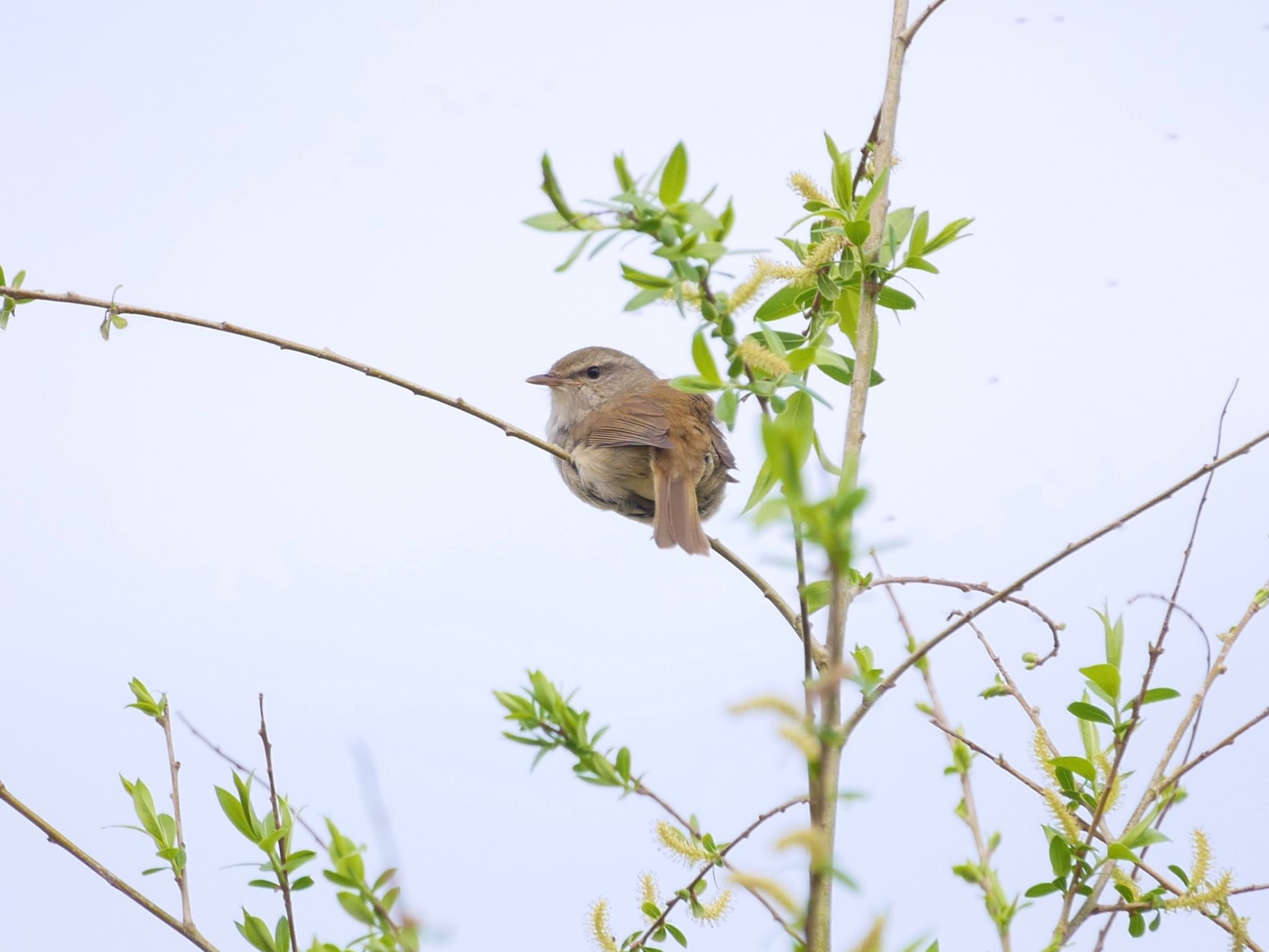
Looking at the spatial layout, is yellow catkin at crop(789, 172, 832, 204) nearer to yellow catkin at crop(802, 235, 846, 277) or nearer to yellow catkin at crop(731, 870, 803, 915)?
yellow catkin at crop(802, 235, 846, 277)

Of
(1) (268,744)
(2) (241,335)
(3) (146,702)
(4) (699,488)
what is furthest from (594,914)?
(4) (699,488)

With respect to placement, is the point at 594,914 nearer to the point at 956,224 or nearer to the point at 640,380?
the point at 956,224

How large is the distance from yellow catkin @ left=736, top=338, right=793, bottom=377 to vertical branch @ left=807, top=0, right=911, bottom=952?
0.19m

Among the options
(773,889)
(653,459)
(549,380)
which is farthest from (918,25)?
(549,380)

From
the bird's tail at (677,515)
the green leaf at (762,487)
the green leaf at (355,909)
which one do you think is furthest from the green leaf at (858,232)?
the bird's tail at (677,515)

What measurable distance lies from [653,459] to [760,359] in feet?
11.7

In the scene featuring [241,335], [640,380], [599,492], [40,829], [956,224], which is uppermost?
[640,380]

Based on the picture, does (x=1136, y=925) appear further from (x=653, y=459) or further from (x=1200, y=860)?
(x=653, y=459)

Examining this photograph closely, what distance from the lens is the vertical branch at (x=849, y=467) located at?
1.46m

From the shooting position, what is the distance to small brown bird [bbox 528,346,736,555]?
5461mm

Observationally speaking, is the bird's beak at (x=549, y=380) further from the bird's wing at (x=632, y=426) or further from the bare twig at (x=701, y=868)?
the bare twig at (x=701, y=868)

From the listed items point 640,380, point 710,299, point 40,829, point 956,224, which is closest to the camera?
point 710,299

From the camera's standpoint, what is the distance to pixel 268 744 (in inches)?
105

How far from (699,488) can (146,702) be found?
3.12 meters
